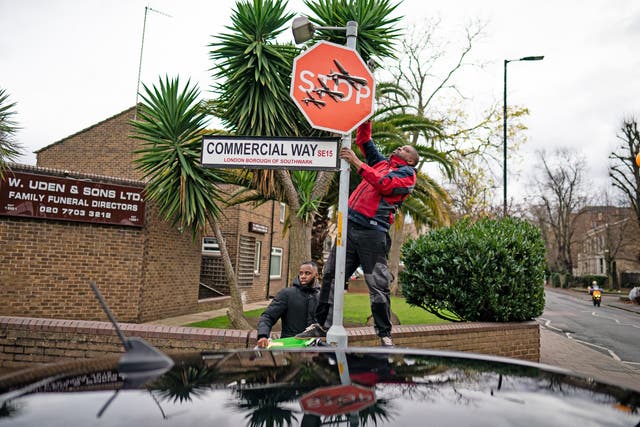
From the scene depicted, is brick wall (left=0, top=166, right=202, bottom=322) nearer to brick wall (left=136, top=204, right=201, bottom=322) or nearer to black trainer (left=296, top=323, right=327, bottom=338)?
brick wall (left=136, top=204, right=201, bottom=322)

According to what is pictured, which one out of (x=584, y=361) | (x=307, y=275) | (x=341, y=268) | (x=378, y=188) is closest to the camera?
(x=341, y=268)

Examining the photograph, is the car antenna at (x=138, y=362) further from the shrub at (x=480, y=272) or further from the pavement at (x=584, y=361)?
the shrub at (x=480, y=272)

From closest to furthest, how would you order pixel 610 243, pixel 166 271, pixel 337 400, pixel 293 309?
pixel 337 400
pixel 293 309
pixel 166 271
pixel 610 243

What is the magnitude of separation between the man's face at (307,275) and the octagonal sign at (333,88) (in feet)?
5.71

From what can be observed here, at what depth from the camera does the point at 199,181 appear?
898cm

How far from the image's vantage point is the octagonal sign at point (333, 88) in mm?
4074

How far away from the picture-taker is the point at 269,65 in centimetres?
892

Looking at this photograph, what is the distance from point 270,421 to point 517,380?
81 centimetres

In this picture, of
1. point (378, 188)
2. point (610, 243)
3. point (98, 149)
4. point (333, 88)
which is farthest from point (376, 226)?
point (610, 243)

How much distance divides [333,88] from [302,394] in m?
3.26

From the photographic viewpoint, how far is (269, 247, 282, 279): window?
23875 mm

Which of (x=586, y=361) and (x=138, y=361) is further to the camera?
(x=586, y=361)

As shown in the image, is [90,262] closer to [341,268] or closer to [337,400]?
[341,268]

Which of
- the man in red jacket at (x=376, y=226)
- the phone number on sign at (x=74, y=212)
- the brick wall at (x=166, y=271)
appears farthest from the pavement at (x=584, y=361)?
the man in red jacket at (x=376, y=226)
